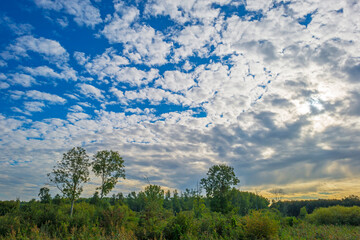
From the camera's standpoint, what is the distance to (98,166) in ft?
117

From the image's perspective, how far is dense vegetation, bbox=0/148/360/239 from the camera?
12172mm

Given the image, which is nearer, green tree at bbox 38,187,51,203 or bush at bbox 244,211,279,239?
bush at bbox 244,211,279,239

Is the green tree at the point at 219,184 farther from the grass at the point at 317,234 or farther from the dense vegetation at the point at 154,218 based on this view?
the grass at the point at 317,234

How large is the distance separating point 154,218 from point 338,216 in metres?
25.3

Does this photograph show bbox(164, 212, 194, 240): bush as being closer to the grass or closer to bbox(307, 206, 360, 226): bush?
the grass

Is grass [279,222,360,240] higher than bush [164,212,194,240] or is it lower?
lower

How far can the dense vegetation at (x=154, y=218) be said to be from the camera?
12.2 metres

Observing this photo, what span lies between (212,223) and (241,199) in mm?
78642

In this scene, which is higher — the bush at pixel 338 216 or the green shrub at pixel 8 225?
the green shrub at pixel 8 225

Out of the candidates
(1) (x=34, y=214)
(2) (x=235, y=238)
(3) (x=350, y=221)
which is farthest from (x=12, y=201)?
(3) (x=350, y=221)

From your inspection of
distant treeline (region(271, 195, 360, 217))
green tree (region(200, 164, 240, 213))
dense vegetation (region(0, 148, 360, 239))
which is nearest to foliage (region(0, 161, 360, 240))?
dense vegetation (region(0, 148, 360, 239))

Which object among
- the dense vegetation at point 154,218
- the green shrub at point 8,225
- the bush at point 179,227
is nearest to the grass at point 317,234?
the dense vegetation at point 154,218

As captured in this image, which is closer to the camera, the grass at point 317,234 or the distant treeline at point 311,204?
the grass at point 317,234

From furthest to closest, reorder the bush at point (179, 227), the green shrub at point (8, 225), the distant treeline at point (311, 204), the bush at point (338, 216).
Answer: the distant treeline at point (311, 204), the bush at point (338, 216), the green shrub at point (8, 225), the bush at point (179, 227)
